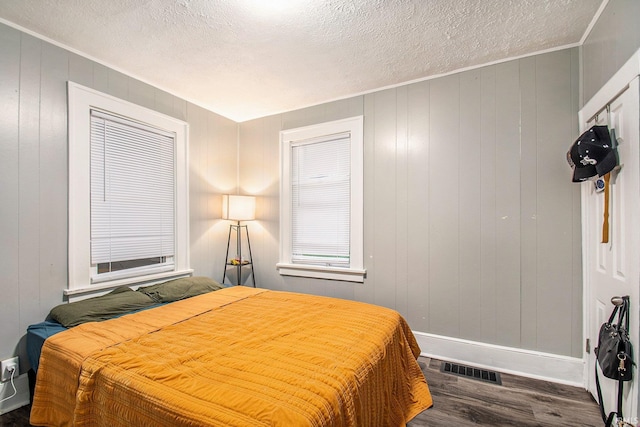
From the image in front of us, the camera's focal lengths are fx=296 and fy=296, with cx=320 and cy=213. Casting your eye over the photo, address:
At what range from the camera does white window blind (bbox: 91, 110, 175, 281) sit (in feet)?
8.20

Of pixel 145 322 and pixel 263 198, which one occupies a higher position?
pixel 263 198

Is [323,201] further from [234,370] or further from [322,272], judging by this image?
[234,370]

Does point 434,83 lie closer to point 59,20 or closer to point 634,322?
point 634,322

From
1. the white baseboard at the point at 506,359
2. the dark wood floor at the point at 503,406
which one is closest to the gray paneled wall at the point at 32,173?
the dark wood floor at the point at 503,406

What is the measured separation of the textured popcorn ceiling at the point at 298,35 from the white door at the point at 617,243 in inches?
32.1

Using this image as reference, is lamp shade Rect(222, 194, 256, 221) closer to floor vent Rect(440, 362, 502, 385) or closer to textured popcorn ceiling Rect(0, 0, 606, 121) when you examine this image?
textured popcorn ceiling Rect(0, 0, 606, 121)

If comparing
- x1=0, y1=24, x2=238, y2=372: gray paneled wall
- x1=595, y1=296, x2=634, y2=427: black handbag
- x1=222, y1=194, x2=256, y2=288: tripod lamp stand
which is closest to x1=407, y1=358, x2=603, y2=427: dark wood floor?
x1=595, y1=296, x2=634, y2=427: black handbag

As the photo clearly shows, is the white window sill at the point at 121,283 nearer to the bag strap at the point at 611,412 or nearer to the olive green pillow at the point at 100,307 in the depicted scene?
the olive green pillow at the point at 100,307

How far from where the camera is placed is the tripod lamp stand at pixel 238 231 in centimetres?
347

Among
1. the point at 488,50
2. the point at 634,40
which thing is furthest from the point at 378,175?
the point at 634,40

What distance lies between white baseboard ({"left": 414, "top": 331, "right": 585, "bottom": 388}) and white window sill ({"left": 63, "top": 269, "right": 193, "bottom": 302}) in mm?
2492

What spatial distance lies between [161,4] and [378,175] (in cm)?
218

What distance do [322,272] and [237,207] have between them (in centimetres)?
125

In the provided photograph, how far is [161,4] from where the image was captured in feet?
6.04
